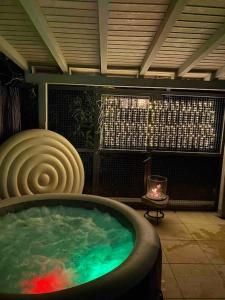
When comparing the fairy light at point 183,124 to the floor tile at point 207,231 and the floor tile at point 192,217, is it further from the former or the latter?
the floor tile at point 207,231

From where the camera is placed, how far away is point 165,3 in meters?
2.18

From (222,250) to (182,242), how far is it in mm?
631

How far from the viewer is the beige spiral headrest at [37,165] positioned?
4547 millimetres

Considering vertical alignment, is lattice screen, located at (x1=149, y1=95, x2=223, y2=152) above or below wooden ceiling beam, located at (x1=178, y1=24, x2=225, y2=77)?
below

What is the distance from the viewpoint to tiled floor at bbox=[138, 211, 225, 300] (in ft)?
10.8

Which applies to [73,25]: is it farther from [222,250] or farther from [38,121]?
[222,250]

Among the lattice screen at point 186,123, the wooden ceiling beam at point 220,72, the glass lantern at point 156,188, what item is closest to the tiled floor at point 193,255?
the glass lantern at point 156,188

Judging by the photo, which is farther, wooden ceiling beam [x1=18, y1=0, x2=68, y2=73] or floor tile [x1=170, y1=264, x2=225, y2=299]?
floor tile [x1=170, y1=264, x2=225, y2=299]

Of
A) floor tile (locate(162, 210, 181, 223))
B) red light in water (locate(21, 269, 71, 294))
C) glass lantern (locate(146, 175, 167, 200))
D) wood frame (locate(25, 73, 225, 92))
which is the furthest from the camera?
floor tile (locate(162, 210, 181, 223))

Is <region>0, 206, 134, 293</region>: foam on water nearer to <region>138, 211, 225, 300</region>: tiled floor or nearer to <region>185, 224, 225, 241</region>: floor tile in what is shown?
<region>138, 211, 225, 300</region>: tiled floor

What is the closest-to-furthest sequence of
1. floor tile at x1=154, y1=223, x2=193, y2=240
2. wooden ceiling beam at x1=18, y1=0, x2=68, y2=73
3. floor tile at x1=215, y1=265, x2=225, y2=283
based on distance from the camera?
1. wooden ceiling beam at x1=18, y1=0, x2=68, y2=73
2. floor tile at x1=215, y1=265, x2=225, y2=283
3. floor tile at x1=154, y1=223, x2=193, y2=240

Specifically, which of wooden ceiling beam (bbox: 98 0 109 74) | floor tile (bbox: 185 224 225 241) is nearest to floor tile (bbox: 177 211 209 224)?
floor tile (bbox: 185 224 225 241)

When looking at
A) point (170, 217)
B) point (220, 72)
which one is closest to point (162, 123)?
point (220, 72)

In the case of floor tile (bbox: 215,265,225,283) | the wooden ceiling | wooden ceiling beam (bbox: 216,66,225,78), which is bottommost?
floor tile (bbox: 215,265,225,283)
